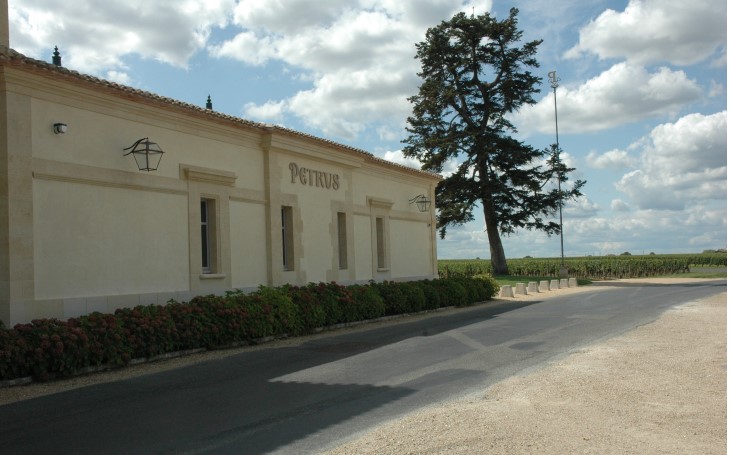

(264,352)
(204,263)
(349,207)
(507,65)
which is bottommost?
(264,352)

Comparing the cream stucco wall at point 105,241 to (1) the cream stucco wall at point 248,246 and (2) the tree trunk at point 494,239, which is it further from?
(2) the tree trunk at point 494,239

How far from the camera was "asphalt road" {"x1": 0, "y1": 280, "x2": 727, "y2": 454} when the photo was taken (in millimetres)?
6250

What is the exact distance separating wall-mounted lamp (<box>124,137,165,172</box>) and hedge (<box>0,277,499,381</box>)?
9.56 ft

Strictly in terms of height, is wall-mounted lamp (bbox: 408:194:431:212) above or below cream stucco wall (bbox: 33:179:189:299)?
above

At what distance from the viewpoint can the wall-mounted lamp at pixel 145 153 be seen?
13.2 meters

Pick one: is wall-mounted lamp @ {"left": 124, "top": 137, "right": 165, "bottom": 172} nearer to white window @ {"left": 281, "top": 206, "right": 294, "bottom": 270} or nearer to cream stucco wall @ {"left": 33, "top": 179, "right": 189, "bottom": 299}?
cream stucco wall @ {"left": 33, "top": 179, "right": 189, "bottom": 299}

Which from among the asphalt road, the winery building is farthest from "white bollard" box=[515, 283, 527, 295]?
the asphalt road

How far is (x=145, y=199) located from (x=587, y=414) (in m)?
10.1

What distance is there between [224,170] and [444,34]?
28518 millimetres

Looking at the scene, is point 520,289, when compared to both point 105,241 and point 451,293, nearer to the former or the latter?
point 451,293

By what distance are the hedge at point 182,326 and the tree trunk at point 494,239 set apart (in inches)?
816

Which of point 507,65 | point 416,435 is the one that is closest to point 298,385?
point 416,435

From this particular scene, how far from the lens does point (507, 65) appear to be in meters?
40.1

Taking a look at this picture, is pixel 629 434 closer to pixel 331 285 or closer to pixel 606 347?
pixel 606 347
